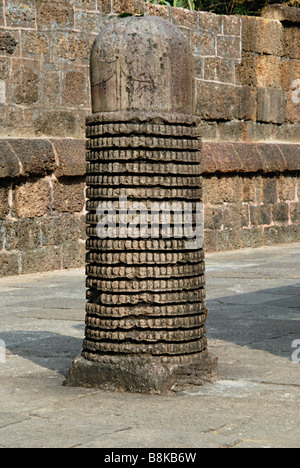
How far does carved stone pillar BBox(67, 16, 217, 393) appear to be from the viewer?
4.14 m

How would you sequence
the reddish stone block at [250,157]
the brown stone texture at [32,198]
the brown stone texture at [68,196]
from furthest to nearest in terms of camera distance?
the reddish stone block at [250,157]
the brown stone texture at [68,196]
the brown stone texture at [32,198]

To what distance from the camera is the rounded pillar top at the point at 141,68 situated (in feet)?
13.6

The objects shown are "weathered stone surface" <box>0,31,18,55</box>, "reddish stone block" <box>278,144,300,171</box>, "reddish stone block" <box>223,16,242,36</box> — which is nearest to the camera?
"weathered stone surface" <box>0,31,18,55</box>

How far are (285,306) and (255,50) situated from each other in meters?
6.23

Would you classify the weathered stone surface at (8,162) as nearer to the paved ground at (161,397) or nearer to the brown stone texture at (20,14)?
the brown stone texture at (20,14)

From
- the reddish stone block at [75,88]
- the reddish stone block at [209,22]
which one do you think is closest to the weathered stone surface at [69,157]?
the reddish stone block at [75,88]

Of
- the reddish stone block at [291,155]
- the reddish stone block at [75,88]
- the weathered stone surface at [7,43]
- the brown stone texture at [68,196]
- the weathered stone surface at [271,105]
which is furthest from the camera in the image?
the reddish stone block at [291,155]

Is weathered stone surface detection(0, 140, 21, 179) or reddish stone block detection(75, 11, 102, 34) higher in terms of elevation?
reddish stone block detection(75, 11, 102, 34)

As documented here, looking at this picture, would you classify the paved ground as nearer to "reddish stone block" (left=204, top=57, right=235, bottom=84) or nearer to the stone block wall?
the stone block wall

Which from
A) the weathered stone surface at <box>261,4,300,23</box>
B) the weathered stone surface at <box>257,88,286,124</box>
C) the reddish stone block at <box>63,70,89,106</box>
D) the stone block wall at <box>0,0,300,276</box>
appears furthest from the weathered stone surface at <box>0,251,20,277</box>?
the weathered stone surface at <box>261,4,300,23</box>

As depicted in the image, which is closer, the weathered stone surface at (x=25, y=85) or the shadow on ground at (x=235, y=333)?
the shadow on ground at (x=235, y=333)

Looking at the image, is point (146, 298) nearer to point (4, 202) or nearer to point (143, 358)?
point (143, 358)
